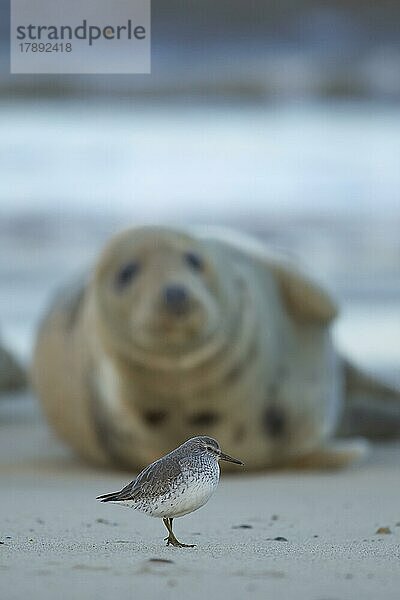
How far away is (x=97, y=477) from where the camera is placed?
1886 mm

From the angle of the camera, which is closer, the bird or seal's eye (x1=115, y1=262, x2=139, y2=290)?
the bird

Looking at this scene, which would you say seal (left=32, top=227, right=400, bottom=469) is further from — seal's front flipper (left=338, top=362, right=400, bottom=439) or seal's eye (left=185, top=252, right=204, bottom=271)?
seal's front flipper (left=338, top=362, right=400, bottom=439)

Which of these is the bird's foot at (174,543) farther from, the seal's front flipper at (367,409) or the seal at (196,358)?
the seal's front flipper at (367,409)

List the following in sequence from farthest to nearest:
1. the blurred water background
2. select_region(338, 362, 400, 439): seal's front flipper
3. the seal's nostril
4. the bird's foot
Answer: the blurred water background < select_region(338, 362, 400, 439): seal's front flipper < the seal's nostril < the bird's foot

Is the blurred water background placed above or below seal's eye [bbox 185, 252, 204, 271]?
above

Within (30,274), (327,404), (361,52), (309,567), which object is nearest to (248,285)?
(327,404)

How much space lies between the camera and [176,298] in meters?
1.82

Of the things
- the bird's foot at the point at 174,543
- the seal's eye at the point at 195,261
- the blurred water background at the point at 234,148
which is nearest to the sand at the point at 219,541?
the bird's foot at the point at 174,543

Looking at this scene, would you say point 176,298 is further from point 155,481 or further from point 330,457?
point 155,481

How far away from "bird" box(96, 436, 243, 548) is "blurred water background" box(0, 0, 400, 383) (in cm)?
288

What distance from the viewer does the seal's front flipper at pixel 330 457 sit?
1.98 meters

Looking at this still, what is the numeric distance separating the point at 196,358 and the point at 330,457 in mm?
270

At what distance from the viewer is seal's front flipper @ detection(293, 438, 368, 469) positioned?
1.98m

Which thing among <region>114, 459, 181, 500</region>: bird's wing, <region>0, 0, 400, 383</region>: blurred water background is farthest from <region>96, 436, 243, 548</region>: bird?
<region>0, 0, 400, 383</region>: blurred water background
